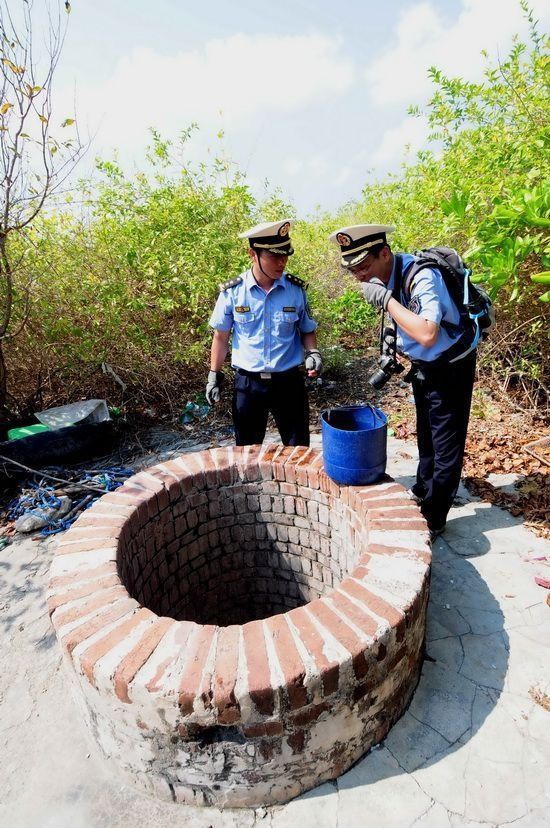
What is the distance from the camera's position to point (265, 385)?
3.15m

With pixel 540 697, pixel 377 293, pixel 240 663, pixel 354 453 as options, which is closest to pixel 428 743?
pixel 540 697

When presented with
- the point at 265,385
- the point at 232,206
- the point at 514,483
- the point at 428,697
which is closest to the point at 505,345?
the point at 514,483

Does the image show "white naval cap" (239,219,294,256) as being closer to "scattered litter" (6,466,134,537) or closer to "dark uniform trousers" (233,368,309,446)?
"dark uniform trousers" (233,368,309,446)

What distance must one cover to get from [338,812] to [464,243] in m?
4.49

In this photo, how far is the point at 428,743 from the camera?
5.86ft

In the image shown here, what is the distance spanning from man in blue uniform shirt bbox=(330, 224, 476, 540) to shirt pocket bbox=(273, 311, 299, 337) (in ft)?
2.16

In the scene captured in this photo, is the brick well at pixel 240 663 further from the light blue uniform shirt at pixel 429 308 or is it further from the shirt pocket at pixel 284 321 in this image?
the shirt pocket at pixel 284 321

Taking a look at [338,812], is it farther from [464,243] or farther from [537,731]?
[464,243]

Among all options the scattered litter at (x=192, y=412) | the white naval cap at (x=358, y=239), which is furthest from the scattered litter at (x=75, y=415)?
the white naval cap at (x=358, y=239)

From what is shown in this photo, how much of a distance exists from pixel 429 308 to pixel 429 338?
158 mm

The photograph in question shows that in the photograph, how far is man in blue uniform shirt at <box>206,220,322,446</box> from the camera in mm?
3076

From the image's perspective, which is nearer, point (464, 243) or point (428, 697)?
point (428, 697)

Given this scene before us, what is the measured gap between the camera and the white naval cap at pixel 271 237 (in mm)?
2803

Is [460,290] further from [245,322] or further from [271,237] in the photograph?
[245,322]
